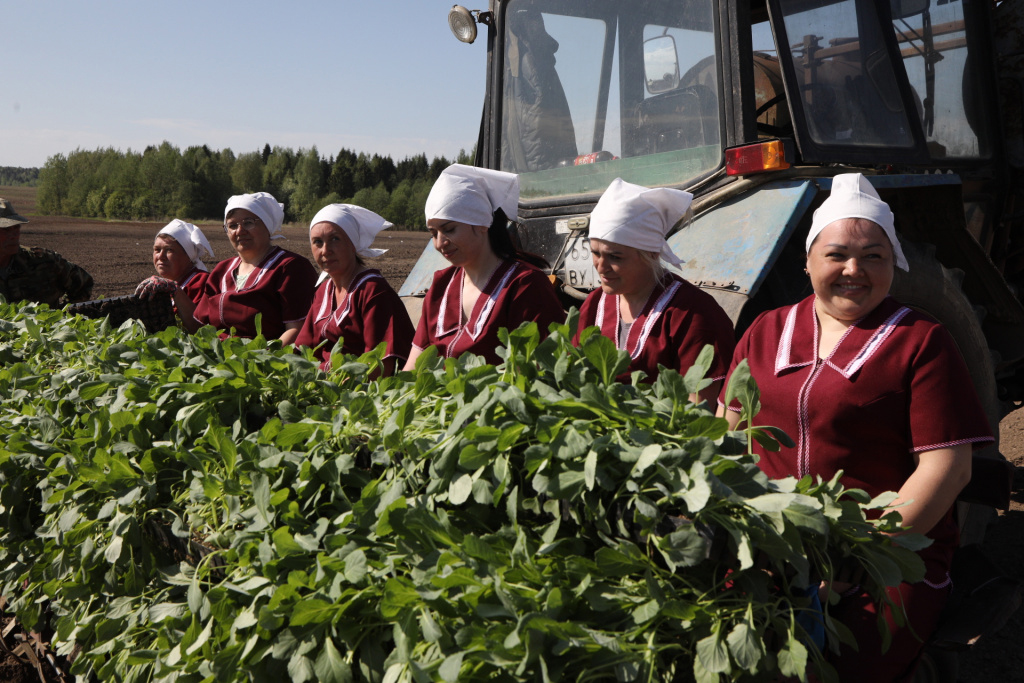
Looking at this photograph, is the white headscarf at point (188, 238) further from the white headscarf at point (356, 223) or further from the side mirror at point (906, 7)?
the side mirror at point (906, 7)

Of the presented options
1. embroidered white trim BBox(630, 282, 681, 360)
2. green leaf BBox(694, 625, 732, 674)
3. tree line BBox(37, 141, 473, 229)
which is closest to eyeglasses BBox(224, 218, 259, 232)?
embroidered white trim BBox(630, 282, 681, 360)

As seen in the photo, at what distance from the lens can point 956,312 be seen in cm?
356

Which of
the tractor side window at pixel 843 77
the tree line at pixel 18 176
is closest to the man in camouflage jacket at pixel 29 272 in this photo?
the tractor side window at pixel 843 77

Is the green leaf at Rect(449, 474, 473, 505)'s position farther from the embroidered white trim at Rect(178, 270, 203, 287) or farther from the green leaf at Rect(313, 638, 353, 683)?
the embroidered white trim at Rect(178, 270, 203, 287)

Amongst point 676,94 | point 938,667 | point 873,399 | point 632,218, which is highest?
point 676,94

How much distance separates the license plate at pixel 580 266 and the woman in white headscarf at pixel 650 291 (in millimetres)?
940

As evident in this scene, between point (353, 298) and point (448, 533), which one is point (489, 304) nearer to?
point (353, 298)

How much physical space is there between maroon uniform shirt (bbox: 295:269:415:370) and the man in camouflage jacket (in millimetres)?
3181

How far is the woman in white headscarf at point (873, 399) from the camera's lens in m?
1.89

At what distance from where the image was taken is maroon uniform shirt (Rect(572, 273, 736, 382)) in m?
2.60

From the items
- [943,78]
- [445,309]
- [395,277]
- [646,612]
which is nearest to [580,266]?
[445,309]

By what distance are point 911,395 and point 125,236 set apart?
1199 inches

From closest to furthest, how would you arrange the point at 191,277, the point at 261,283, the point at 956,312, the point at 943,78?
the point at 956,312, the point at 943,78, the point at 261,283, the point at 191,277

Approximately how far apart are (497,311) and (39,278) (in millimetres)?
4407
